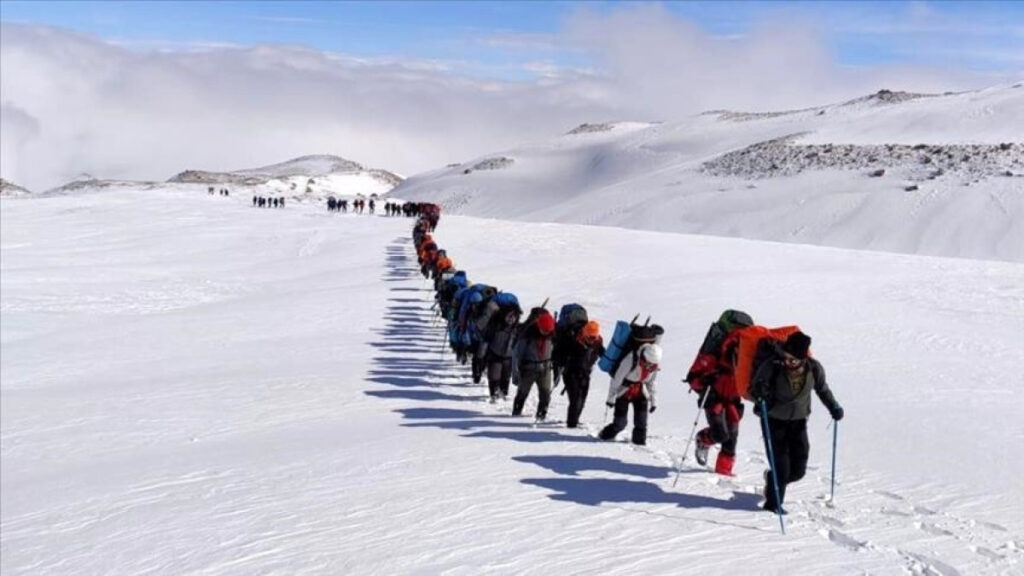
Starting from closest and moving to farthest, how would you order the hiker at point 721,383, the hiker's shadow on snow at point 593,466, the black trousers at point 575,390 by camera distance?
the hiker at point 721,383, the hiker's shadow on snow at point 593,466, the black trousers at point 575,390

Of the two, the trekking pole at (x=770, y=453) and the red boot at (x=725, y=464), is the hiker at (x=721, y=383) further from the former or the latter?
the trekking pole at (x=770, y=453)

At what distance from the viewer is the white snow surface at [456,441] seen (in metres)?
7.38

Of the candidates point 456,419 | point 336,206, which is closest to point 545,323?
point 456,419

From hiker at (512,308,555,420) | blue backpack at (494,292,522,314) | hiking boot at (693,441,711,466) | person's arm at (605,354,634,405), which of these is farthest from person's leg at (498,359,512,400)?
hiking boot at (693,441,711,466)

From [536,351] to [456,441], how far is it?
1347 mm

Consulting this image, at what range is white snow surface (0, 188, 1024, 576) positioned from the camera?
738 centimetres

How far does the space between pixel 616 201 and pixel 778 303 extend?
51.3 meters

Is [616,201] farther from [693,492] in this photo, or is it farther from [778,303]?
[693,492]

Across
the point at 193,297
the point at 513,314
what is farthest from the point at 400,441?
the point at 193,297

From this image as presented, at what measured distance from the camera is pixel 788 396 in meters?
7.44

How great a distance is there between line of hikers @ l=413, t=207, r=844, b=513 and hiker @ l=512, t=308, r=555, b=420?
0.04 feet

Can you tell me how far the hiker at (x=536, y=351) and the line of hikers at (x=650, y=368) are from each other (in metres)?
0.01

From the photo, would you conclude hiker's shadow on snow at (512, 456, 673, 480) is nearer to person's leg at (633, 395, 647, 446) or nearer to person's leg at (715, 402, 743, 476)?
person's leg at (715, 402, 743, 476)

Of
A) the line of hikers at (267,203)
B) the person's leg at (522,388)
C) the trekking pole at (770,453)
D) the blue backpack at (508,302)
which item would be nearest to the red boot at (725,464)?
the trekking pole at (770,453)
